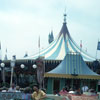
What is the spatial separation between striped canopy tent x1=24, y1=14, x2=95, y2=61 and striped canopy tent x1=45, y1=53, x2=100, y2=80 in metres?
4.55

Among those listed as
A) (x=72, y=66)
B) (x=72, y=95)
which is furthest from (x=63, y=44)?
(x=72, y=95)

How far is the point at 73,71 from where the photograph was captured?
1738 cm

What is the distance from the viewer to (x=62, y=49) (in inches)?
950

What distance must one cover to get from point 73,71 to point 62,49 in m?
6.90

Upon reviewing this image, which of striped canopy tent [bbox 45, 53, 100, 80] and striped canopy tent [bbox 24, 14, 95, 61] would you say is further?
striped canopy tent [bbox 24, 14, 95, 61]

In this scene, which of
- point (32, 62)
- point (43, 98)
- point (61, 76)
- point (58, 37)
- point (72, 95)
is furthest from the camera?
point (58, 37)

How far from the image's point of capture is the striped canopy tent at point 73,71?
55.5 feet

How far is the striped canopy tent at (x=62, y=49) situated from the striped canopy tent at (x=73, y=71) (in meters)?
4.55

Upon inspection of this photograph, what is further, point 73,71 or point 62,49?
point 62,49

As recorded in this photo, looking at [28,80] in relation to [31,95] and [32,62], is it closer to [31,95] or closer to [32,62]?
[32,62]

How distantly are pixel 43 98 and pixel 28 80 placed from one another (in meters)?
17.2

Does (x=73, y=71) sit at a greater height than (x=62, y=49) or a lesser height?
lesser

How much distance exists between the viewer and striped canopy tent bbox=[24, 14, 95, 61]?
2334 cm

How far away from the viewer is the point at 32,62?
23531 mm
